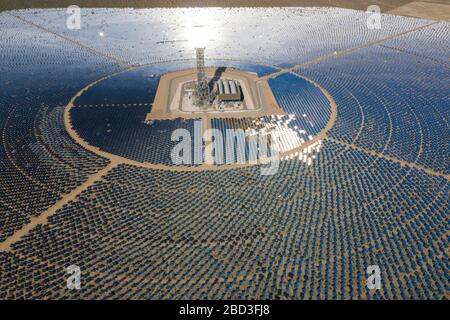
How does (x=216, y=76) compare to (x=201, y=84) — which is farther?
(x=216, y=76)

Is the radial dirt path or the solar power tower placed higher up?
the solar power tower

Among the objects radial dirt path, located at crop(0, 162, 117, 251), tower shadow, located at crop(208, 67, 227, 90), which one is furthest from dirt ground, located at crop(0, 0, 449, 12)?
radial dirt path, located at crop(0, 162, 117, 251)

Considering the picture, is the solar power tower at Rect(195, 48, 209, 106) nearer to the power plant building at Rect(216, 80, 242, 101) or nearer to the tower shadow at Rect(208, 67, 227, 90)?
the power plant building at Rect(216, 80, 242, 101)

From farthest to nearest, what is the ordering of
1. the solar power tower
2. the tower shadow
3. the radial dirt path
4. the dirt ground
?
the dirt ground < the tower shadow < the solar power tower < the radial dirt path

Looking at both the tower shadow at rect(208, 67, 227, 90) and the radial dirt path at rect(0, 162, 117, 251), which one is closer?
the radial dirt path at rect(0, 162, 117, 251)

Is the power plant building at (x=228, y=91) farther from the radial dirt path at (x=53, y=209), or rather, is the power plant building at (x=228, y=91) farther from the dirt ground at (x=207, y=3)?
the dirt ground at (x=207, y=3)

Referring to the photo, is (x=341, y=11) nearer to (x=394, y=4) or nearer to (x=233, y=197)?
(x=394, y=4)

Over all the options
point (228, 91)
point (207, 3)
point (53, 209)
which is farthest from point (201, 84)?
point (207, 3)

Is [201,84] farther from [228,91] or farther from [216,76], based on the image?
[216,76]

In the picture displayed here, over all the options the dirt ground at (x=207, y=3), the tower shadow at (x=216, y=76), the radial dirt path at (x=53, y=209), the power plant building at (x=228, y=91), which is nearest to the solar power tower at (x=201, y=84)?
the power plant building at (x=228, y=91)

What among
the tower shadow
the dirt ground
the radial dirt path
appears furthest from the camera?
the dirt ground

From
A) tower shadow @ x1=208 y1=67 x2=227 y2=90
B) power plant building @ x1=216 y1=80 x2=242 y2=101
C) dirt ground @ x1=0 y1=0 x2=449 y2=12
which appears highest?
dirt ground @ x1=0 y1=0 x2=449 y2=12
